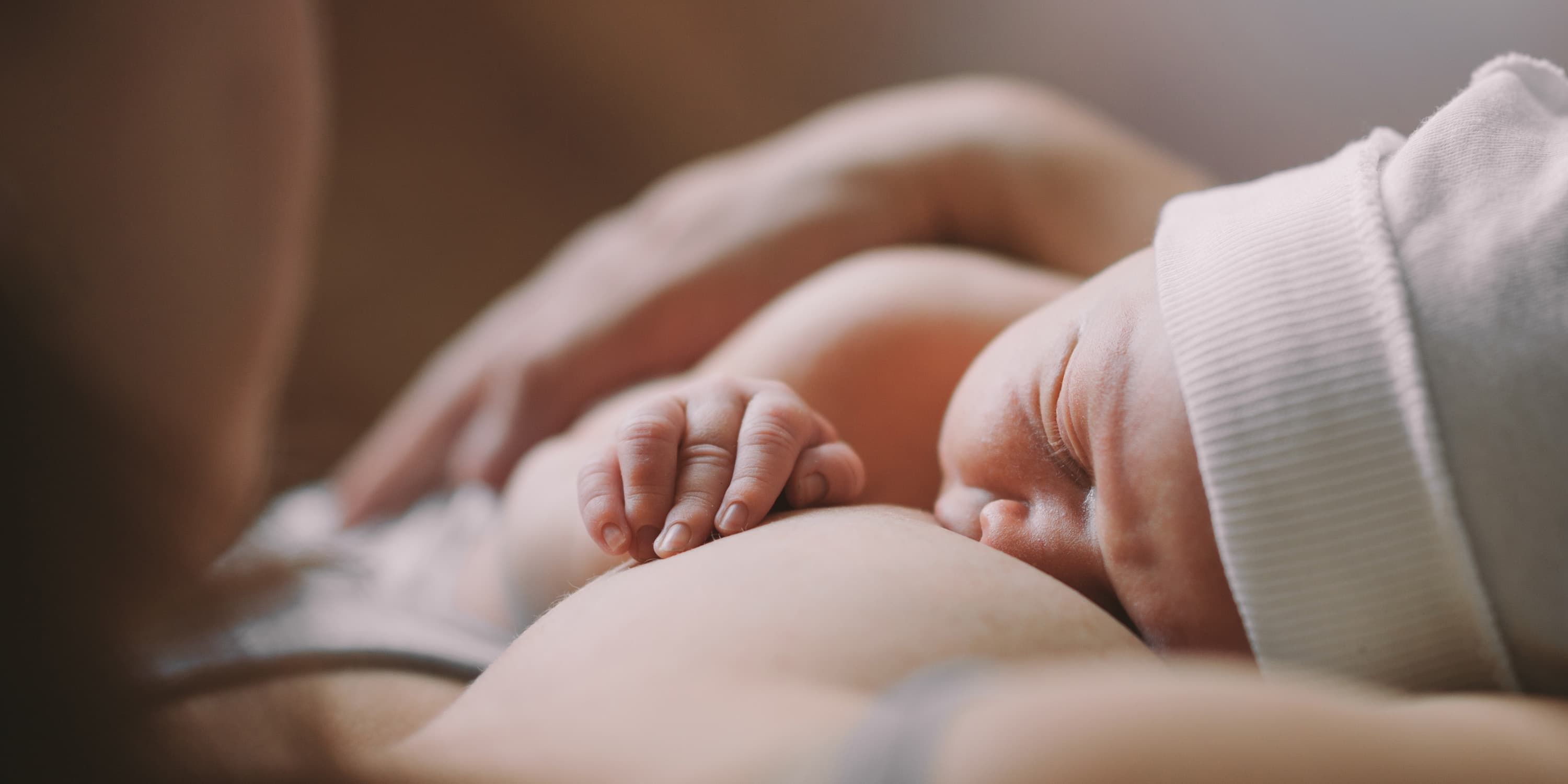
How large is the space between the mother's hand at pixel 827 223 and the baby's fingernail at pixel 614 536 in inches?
15.3

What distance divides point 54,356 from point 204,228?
27 centimetres

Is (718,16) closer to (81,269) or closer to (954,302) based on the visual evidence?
(954,302)

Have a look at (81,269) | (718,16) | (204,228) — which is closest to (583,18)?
(718,16)

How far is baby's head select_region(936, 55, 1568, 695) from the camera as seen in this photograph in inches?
13.2

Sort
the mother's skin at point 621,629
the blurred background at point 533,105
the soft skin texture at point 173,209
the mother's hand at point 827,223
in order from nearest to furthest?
the mother's skin at point 621,629
the soft skin texture at point 173,209
the mother's hand at point 827,223
the blurred background at point 533,105

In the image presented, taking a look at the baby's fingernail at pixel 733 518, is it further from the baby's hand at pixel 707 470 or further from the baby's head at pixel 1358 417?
the baby's head at pixel 1358 417

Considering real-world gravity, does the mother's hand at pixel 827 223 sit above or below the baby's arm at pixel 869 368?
above

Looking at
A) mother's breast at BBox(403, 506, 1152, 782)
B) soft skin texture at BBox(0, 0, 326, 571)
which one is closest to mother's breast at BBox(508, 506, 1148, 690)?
mother's breast at BBox(403, 506, 1152, 782)

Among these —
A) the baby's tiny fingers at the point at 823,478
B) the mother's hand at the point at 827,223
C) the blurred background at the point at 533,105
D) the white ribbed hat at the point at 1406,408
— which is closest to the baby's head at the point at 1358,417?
the white ribbed hat at the point at 1406,408

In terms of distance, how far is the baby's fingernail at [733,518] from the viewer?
47 cm

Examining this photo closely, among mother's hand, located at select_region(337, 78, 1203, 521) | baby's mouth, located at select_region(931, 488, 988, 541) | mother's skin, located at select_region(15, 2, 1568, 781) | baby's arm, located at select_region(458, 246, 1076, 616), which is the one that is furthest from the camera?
mother's hand, located at select_region(337, 78, 1203, 521)

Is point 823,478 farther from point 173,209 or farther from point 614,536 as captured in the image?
point 173,209

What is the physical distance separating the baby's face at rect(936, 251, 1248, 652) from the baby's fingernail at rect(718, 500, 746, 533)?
0.11 meters

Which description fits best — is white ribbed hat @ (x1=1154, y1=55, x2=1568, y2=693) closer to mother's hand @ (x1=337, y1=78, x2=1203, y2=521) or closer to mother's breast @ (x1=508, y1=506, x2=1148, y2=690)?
mother's breast @ (x1=508, y1=506, x2=1148, y2=690)
